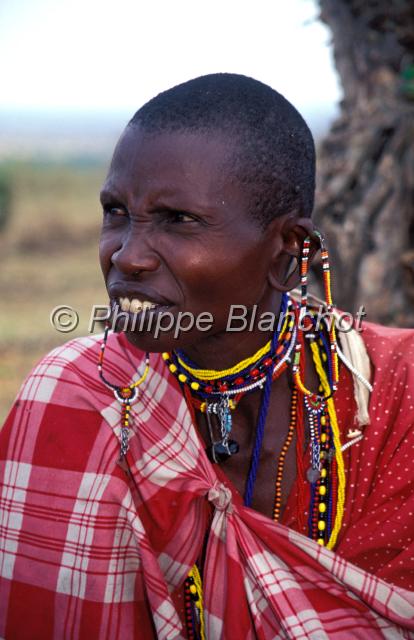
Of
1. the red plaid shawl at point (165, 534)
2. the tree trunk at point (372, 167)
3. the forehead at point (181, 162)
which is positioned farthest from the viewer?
the tree trunk at point (372, 167)

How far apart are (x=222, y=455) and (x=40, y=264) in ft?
43.4

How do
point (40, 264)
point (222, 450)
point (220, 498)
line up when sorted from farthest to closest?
point (40, 264) < point (222, 450) < point (220, 498)

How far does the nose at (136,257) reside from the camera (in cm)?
198

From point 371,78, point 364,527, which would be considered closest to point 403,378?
point 364,527

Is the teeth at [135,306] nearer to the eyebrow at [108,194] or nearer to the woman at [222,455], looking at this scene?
the woman at [222,455]

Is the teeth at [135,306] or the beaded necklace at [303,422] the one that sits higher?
the teeth at [135,306]

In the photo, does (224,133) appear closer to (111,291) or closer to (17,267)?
(111,291)

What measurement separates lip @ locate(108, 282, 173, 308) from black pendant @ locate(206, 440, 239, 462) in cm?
59

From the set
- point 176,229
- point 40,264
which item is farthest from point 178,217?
point 40,264

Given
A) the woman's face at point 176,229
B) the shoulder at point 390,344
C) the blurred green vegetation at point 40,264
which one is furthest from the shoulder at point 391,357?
the blurred green vegetation at point 40,264

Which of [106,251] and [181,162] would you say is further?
[106,251]

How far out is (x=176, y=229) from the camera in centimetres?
200

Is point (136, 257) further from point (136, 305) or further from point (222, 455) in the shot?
point (222, 455)

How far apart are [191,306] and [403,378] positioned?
2.42 feet
